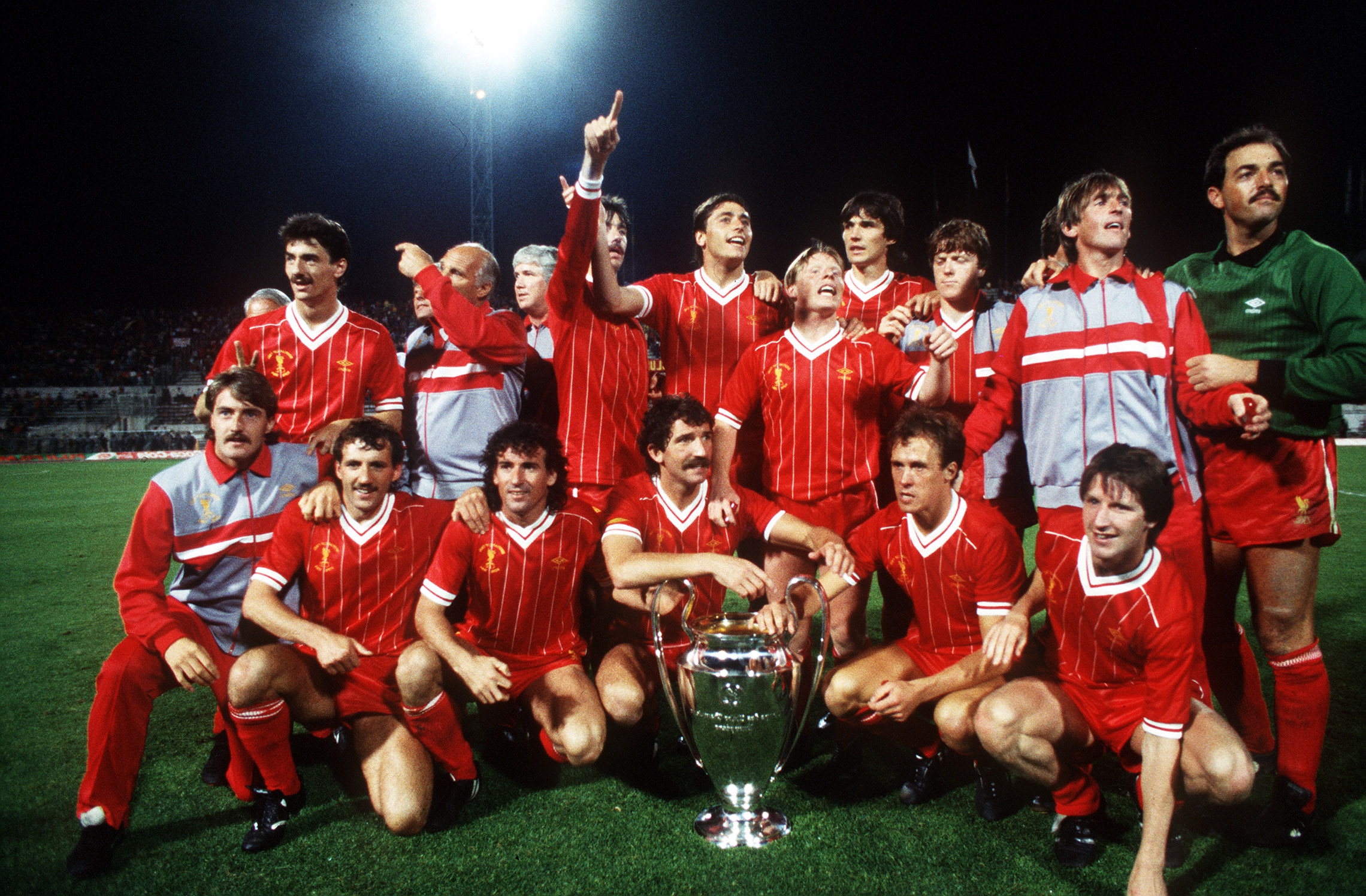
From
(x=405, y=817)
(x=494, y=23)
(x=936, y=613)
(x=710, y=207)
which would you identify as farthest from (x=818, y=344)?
(x=494, y=23)

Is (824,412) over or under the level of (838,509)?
over

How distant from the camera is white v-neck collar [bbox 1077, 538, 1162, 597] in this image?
212 centimetres

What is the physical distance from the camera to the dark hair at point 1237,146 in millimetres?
2416

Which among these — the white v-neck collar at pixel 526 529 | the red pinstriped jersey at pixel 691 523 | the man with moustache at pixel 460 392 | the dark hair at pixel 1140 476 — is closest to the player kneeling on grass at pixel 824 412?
the red pinstriped jersey at pixel 691 523

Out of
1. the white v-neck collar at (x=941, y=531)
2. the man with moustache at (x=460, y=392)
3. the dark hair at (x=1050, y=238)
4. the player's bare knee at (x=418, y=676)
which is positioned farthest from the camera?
the man with moustache at (x=460, y=392)

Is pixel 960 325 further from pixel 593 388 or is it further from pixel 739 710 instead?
pixel 739 710

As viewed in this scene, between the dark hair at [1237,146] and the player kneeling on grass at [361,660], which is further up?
the dark hair at [1237,146]

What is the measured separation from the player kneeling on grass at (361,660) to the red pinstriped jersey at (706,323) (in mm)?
1241

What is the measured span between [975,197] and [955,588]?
17.3m

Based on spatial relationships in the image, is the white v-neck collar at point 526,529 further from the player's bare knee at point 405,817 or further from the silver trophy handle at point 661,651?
the player's bare knee at point 405,817

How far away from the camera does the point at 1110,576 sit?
7.09ft

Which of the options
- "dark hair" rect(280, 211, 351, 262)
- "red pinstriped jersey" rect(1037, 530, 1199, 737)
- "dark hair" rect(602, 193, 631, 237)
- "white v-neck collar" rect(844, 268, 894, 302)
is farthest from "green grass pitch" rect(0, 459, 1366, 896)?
"dark hair" rect(602, 193, 631, 237)

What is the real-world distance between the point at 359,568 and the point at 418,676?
54 cm

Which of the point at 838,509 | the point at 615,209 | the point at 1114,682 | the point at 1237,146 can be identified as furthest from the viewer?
the point at 615,209
